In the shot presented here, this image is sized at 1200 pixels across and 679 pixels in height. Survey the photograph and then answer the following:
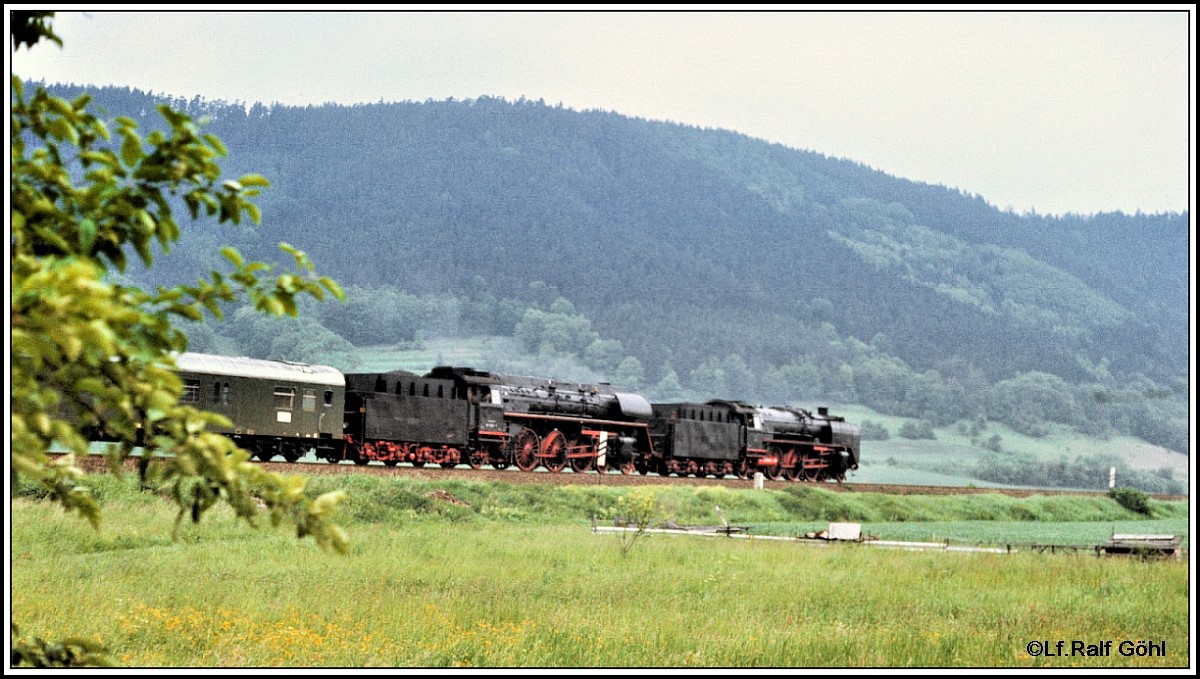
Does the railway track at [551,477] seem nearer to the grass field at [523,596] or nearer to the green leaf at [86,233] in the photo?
the grass field at [523,596]

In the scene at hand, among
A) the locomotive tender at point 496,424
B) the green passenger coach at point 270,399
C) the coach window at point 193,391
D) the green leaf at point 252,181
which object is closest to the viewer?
the green leaf at point 252,181

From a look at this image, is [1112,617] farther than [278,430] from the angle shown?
No

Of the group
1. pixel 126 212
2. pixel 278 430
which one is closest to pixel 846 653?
pixel 126 212

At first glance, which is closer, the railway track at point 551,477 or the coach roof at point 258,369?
the coach roof at point 258,369

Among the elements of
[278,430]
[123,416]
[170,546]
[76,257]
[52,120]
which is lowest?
[170,546]

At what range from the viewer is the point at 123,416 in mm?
5609

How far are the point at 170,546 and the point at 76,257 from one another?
22669 millimetres

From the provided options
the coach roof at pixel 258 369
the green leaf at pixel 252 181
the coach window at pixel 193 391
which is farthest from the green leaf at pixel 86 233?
the coach window at pixel 193 391

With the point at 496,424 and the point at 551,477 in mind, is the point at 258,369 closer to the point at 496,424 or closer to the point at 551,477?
the point at 496,424

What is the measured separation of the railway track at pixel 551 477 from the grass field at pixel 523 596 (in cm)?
99

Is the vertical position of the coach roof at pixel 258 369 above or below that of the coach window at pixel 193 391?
above

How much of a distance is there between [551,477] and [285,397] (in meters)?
11.3

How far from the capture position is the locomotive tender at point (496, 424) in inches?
1347

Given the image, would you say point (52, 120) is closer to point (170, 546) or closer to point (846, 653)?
point (846, 653)
